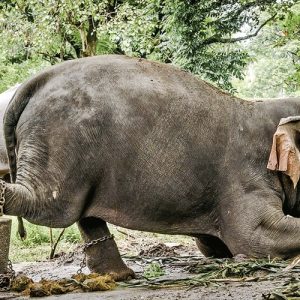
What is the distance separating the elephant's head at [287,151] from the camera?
5156 mm

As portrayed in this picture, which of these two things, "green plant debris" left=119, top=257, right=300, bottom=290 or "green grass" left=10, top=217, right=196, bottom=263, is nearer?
"green plant debris" left=119, top=257, right=300, bottom=290

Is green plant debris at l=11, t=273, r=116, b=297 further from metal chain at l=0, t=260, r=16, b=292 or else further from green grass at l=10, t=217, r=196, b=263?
green grass at l=10, t=217, r=196, b=263

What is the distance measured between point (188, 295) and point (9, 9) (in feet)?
49.1

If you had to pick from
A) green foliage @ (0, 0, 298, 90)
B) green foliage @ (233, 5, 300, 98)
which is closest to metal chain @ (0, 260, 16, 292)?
green foliage @ (0, 0, 298, 90)

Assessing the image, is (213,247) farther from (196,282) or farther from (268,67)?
(268,67)

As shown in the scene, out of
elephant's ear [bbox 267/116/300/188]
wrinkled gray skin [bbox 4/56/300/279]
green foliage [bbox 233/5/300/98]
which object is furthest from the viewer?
green foliage [bbox 233/5/300/98]

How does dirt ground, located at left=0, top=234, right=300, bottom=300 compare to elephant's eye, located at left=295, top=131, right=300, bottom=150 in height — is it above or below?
below

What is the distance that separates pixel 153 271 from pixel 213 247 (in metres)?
0.71

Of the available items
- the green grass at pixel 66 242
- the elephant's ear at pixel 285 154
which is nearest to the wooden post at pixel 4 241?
the elephant's ear at pixel 285 154

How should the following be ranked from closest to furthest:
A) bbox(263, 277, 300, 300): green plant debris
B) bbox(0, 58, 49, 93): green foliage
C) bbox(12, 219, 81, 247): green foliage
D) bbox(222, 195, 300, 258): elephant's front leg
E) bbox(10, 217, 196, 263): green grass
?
bbox(263, 277, 300, 300): green plant debris → bbox(222, 195, 300, 258): elephant's front leg → bbox(10, 217, 196, 263): green grass → bbox(12, 219, 81, 247): green foliage → bbox(0, 58, 49, 93): green foliage

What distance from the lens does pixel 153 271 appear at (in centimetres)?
523

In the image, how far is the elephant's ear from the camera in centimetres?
515

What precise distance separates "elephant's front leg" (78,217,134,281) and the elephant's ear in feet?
4.39

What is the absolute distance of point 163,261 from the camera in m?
5.93
